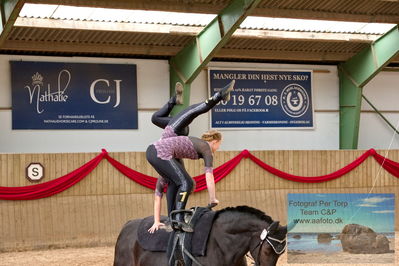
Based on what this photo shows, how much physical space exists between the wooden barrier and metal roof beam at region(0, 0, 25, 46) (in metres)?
2.02

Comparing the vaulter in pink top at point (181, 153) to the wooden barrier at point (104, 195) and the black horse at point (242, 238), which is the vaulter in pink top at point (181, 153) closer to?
the black horse at point (242, 238)

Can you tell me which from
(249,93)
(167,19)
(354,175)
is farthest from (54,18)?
(354,175)

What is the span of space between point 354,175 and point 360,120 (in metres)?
2.52

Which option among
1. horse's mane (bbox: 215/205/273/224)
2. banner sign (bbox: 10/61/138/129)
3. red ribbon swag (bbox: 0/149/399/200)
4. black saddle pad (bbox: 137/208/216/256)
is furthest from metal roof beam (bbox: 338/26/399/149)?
horse's mane (bbox: 215/205/273/224)

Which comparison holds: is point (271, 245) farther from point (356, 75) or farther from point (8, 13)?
point (356, 75)

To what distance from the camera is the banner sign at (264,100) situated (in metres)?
14.7

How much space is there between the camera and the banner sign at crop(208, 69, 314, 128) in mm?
14703

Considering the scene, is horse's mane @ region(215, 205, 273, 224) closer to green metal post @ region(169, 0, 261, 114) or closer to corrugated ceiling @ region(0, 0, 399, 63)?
corrugated ceiling @ region(0, 0, 399, 63)

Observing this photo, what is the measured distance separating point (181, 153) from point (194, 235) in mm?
591

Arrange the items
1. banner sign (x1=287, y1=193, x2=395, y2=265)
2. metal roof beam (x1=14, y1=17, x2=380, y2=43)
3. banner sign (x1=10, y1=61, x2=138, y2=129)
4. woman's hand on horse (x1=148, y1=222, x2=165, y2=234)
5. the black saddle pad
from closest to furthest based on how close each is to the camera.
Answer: the black saddle pad → woman's hand on horse (x1=148, y1=222, x2=165, y2=234) → banner sign (x1=287, y1=193, x2=395, y2=265) → metal roof beam (x1=14, y1=17, x2=380, y2=43) → banner sign (x1=10, y1=61, x2=138, y2=129)

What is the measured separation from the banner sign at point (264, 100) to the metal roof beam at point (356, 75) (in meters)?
0.76

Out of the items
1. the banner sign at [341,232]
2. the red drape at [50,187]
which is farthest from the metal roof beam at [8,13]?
the banner sign at [341,232]

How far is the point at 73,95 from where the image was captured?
13.5 m

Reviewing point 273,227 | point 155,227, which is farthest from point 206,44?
point 273,227
